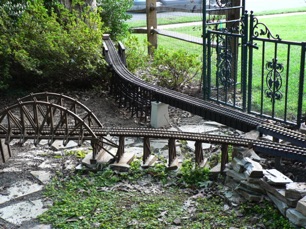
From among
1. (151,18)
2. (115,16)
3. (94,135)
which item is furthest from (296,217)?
(115,16)

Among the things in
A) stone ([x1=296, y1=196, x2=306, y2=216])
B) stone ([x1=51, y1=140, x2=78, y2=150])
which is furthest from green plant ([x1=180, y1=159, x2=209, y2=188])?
stone ([x1=51, y1=140, x2=78, y2=150])

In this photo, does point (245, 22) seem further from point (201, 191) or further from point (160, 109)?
point (201, 191)

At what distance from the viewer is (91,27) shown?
9250mm

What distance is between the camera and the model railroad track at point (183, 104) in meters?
5.21

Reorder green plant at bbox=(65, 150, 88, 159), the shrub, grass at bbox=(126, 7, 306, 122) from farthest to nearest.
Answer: the shrub < grass at bbox=(126, 7, 306, 122) < green plant at bbox=(65, 150, 88, 159)

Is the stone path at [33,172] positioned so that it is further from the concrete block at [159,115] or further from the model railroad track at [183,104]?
the model railroad track at [183,104]

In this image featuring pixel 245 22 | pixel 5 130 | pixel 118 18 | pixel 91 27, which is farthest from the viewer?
pixel 118 18

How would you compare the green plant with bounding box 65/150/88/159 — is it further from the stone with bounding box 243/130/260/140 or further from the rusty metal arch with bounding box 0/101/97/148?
the stone with bounding box 243/130/260/140

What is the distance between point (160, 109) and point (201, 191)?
231 centimetres

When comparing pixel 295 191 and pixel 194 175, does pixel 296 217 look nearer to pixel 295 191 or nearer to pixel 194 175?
pixel 295 191

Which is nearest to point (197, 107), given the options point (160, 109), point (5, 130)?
point (160, 109)

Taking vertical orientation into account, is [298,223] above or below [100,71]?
below

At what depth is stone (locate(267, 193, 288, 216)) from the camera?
13.3 feet

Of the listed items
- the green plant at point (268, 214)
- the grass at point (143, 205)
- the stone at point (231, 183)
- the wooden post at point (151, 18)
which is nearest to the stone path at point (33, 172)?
the grass at point (143, 205)
